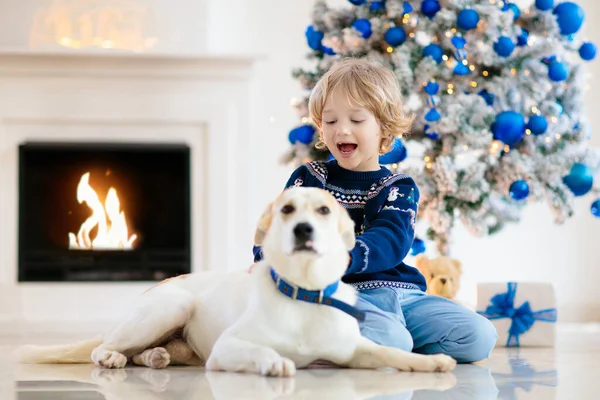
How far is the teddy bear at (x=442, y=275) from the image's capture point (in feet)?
9.95

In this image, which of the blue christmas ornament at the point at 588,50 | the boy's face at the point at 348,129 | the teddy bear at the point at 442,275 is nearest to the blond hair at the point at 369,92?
the boy's face at the point at 348,129

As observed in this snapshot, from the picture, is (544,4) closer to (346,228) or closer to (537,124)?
(537,124)

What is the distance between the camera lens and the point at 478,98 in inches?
126

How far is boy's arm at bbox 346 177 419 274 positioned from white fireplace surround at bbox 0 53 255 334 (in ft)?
7.04

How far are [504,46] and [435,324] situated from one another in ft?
5.18

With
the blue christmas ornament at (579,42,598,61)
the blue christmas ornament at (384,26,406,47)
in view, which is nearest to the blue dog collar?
the blue christmas ornament at (384,26,406,47)

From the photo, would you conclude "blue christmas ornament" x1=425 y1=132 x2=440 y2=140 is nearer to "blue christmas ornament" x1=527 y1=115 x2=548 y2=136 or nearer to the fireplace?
"blue christmas ornament" x1=527 y1=115 x2=548 y2=136

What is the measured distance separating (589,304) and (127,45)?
260 cm

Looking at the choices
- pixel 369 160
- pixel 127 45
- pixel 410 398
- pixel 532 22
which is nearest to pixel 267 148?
pixel 127 45

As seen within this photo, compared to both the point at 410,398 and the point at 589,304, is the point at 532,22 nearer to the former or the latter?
the point at 589,304

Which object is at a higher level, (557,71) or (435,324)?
(557,71)

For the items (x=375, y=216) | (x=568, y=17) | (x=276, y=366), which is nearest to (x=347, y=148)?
(x=375, y=216)

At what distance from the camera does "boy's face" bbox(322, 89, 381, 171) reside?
6.51 feet

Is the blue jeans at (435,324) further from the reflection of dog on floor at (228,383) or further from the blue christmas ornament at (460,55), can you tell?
the blue christmas ornament at (460,55)
